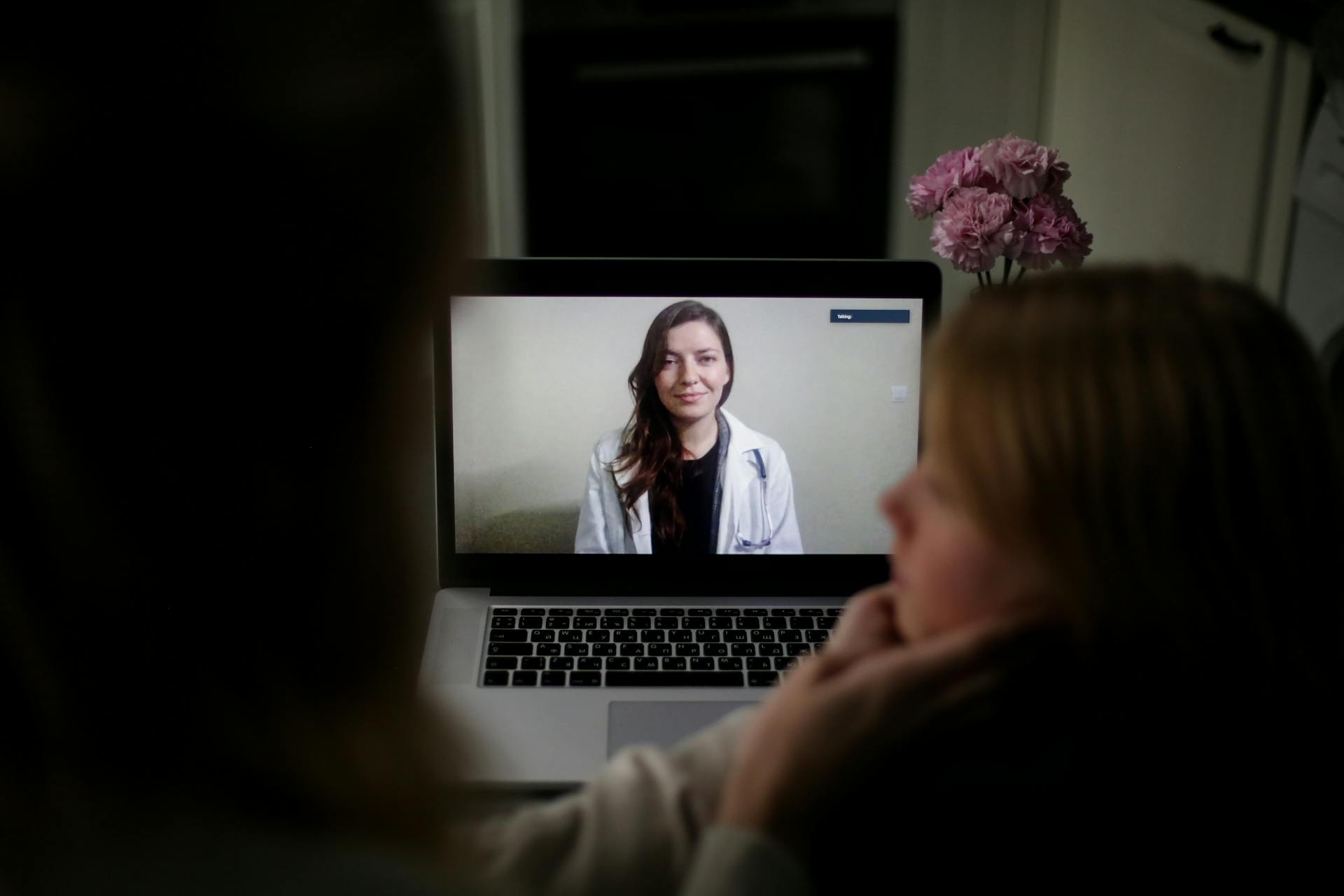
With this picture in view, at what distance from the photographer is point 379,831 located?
0.33m

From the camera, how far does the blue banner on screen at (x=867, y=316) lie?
953 mm

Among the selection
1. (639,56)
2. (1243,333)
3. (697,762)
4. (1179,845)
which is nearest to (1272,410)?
(1243,333)

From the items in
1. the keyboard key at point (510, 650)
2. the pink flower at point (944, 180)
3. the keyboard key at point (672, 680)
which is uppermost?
the pink flower at point (944, 180)

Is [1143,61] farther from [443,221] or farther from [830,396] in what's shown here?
[443,221]

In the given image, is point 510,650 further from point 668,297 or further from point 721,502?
point 668,297

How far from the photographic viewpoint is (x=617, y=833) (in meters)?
0.48

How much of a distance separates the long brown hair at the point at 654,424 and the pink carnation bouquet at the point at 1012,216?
26cm

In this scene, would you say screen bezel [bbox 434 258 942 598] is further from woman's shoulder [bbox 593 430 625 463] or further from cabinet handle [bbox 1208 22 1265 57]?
cabinet handle [bbox 1208 22 1265 57]

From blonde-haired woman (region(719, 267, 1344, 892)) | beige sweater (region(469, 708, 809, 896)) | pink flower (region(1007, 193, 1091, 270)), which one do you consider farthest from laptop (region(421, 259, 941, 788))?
blonde-haired woman (region(719, 267, 1344, 892))

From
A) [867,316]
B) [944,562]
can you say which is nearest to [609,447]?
[867,316]

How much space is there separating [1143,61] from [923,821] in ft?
4.18

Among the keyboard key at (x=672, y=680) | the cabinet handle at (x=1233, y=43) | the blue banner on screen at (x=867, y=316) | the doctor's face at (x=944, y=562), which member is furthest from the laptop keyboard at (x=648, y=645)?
the cabinet handle at (x=1233, y=43)

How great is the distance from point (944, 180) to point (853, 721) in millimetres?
750

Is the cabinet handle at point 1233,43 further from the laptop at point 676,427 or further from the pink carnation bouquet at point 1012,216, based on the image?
the laptop at point 676,427
